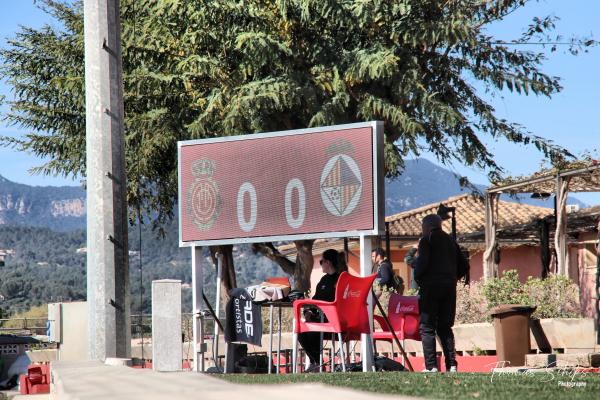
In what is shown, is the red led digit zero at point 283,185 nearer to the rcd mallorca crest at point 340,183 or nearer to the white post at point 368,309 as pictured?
the rcd mallorca crest at point 340,183

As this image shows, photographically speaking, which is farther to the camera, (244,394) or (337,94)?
(337,94)

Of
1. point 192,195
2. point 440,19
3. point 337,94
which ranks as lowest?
point 192,195

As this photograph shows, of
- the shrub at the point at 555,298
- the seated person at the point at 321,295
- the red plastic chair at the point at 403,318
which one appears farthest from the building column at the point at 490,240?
the seated person at the point at 321,295

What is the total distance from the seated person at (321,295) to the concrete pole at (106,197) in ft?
7.14

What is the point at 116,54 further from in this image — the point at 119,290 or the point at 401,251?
the point at 401,251

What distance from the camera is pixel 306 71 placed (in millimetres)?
24328

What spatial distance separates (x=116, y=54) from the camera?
1194 cm

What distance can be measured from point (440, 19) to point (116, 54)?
43.6ft

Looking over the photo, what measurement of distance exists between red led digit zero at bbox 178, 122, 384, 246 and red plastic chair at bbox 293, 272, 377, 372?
76 centimetres

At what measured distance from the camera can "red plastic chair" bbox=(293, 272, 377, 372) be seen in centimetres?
1146

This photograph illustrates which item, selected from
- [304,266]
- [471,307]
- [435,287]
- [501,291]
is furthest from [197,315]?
[304,266]

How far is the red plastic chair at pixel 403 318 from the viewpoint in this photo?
1311cm

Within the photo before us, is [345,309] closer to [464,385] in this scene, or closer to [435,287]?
[435,287]

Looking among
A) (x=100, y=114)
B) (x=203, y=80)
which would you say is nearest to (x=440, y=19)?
(x=203, y=80)
